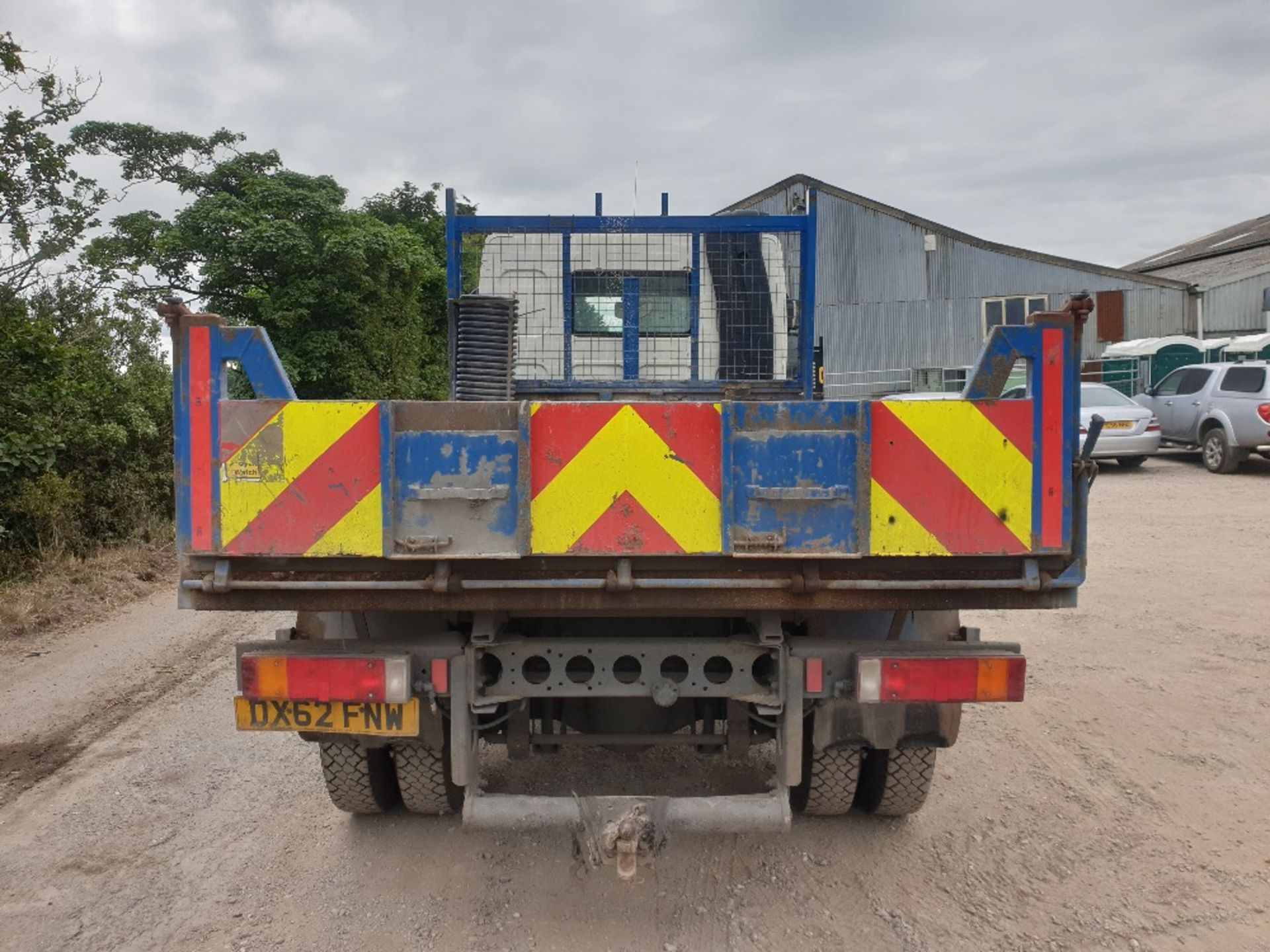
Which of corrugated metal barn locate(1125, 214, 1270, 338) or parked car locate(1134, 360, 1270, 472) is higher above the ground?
corrugated metal barn locate(1125, 214, 1270, 338)

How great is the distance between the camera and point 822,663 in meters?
2.95

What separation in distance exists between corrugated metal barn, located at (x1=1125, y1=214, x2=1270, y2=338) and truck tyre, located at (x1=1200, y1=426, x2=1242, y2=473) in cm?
1227

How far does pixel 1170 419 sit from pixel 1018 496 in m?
14.4

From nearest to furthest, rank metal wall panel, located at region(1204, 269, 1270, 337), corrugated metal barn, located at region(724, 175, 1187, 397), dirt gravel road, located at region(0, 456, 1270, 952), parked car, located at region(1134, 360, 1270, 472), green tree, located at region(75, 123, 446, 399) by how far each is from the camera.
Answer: dirt gravel road, located at region(0, 456, 1270, 952) → parked car, located at region(1134, 360, 1270, 472) → green tree, located at region(75, 123, 446, 399) → metal wall panel, located at region(1204, 269, 1270, 337) → corrugated metal barn, located at region(724, 175, 1187, 397)

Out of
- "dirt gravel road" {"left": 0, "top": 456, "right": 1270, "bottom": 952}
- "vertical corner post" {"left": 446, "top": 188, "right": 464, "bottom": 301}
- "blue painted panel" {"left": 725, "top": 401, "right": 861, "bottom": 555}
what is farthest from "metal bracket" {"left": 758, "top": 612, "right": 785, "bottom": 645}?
"vertical corner post" {"left": 446, "top": 188, "right": 464, "bottom": 301}

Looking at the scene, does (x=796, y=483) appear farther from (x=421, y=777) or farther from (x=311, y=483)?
(x=421, y=777)

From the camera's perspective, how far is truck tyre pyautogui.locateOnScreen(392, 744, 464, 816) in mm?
3467

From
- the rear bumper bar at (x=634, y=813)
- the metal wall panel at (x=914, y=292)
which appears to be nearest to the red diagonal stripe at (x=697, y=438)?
the rear bumper bar at (x=634, y=813)

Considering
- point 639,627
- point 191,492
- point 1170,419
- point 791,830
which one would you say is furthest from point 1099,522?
point 191,492

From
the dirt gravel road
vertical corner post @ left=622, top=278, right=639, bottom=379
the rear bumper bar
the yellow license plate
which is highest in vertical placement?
vertical corner post @ left=622, top=278, right=639, bottom=379

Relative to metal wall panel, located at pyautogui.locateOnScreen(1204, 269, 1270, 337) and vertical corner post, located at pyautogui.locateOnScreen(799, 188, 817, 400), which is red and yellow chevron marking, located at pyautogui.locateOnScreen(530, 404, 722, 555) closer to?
vertical corner post, located at pyautogui.locateOnScreen(799, 188, 817, 400)

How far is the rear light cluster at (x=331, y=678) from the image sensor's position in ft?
9.41

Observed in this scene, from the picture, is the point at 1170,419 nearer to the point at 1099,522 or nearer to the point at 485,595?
the point at 1099,522

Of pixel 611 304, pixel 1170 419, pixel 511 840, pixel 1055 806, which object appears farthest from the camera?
pixel 1170 419
